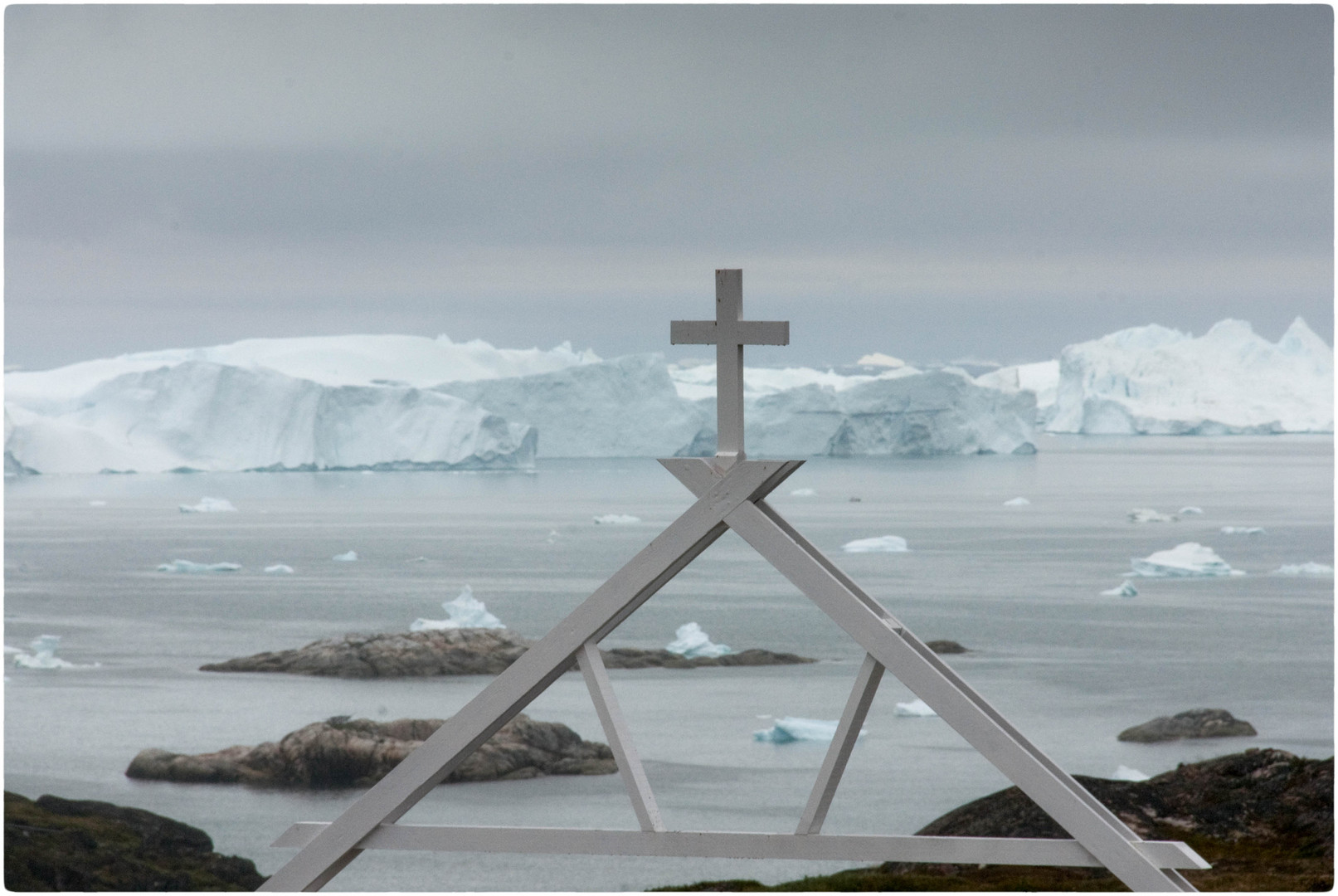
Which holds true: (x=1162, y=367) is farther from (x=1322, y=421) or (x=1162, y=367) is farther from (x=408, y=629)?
(x=408, y=629)

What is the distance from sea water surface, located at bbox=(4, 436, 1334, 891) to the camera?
16781 mm

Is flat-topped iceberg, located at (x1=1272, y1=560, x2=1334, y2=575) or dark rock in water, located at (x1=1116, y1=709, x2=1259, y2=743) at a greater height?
flat-topped iceberg, located at (x1=1272, y1=560, x2=1334, y2=575)

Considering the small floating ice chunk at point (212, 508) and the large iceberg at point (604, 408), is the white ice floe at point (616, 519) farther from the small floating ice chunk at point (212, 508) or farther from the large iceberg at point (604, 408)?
the small floating ice chunk at point (212, 508)

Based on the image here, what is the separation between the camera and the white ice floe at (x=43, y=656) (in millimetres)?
23141

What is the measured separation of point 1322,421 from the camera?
37312 mm

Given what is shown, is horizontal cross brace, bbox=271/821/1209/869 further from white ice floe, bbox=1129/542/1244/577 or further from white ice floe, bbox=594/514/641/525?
white ice floe, bbox=594/514/641/525

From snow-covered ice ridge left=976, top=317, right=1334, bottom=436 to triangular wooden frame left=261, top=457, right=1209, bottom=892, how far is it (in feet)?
107

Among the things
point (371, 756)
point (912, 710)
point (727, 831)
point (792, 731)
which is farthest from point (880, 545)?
point (727, 831)

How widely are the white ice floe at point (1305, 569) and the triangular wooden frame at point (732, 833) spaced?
79.2 feet

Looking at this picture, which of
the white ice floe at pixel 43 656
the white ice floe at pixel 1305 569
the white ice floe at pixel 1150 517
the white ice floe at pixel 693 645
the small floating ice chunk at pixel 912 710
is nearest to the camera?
the small floating ice chunk at pixel 912 710

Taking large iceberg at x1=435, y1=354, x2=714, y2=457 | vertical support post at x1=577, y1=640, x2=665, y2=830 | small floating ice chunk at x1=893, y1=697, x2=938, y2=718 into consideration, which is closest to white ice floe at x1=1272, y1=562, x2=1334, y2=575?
small floating ice chunk at x1=893, y1=697, x2=938, y2=718

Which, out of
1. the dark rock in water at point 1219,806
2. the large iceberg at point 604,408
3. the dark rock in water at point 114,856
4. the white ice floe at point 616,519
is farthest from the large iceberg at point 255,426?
the dark rock in water at point 1219,806

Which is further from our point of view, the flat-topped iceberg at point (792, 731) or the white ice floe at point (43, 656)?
the white ice floe at point (43, 656)

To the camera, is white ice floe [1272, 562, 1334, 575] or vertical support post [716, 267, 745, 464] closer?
vertical support post [716, 267, 745, 464]
